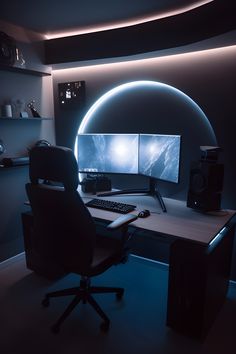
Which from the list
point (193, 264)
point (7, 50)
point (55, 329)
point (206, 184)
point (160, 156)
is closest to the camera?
point (193, 264)

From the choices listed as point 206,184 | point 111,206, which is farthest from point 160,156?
point 111,206

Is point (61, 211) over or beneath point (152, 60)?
beneath

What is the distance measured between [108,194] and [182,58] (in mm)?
1384

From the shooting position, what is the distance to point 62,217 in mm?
1584

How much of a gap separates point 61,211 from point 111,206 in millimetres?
616

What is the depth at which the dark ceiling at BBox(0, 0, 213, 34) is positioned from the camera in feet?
6.53

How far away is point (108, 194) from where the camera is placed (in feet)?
8.13

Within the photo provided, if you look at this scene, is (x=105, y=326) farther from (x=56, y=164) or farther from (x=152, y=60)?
(x=152, y=60)

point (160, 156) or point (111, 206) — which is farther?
point (160, 156)

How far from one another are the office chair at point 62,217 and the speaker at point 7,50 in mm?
1205

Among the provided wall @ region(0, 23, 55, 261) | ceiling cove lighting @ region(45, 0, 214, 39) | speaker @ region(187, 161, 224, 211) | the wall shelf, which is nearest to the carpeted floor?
wall @ region(0, 23, 55, 261)

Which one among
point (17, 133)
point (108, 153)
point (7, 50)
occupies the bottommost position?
point (108, 153)

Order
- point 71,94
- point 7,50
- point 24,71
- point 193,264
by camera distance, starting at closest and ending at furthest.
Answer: point 193,264
point 7,50
point 24,71
point 71,94

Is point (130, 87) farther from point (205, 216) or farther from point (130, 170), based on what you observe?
point (205, 216)
